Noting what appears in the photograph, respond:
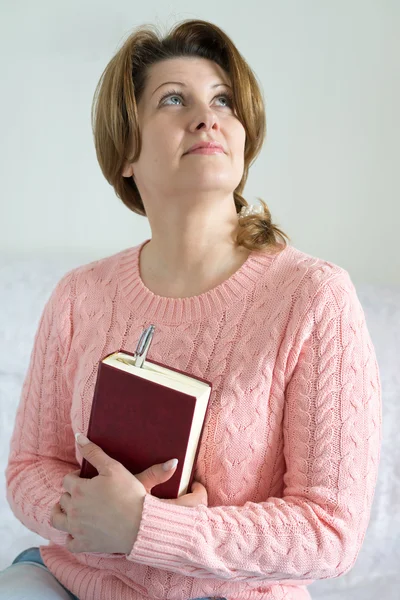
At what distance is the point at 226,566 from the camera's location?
2.90 feet

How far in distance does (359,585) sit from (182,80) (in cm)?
104

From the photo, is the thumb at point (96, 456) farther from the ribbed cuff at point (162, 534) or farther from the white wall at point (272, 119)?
the white wall at point (272, 119)

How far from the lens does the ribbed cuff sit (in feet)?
2.86

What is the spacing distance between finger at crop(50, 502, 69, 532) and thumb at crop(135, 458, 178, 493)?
0.48 feet

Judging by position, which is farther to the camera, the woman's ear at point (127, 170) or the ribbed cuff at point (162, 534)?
the woman's ear at point (127, 170)

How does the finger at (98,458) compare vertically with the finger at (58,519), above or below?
above

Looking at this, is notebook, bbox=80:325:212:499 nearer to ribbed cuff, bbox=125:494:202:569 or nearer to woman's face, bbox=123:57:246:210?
ribbed cuff, bbox=125:494:202:569

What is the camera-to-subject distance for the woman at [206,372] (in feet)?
2.95

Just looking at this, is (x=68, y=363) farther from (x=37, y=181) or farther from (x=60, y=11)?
(x=60, y=11)

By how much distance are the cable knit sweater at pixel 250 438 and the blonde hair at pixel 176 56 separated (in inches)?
2.5

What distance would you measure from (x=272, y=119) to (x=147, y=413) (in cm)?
116

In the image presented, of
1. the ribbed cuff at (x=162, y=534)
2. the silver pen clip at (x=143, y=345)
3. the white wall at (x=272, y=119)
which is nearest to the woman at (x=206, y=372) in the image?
the ribbed cuff at (x=162, y=534)

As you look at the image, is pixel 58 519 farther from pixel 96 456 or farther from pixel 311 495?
pixel 311 495

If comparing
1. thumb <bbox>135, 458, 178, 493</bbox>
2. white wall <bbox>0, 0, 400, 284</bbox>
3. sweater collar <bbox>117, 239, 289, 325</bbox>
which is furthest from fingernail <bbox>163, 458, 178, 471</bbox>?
white wall <bbox>0, 0, 400, 284</bbox>
